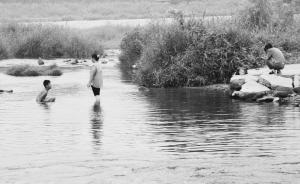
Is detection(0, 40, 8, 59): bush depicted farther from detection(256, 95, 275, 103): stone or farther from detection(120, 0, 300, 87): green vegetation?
detection(256, 95, 275, 103): stone

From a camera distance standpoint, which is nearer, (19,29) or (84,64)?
(84,64)

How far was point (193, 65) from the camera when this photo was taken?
29.2 meters

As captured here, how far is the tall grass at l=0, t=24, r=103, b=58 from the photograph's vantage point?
48.8 metres

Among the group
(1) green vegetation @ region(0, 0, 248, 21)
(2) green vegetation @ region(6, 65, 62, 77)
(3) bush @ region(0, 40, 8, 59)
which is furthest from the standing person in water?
(1) green vegetation @ region(0, 0, 248, 21)

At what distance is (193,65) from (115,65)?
15.5 metres

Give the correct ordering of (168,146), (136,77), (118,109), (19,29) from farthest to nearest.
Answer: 1. (19,29)
2. (136,77)
3. (118,109)
4. (168,146)

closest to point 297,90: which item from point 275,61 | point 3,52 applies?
point 275,61

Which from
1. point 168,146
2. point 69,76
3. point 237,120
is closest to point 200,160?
point 168,146

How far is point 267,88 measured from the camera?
24781 millimetres

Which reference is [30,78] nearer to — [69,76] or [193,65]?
[69,76]

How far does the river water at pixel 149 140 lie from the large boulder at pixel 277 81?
138cm

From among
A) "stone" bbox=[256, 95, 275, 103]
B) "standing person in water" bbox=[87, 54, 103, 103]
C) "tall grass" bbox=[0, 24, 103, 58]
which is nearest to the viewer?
"standing person in water" bbox=[87, 54, 103, 103]

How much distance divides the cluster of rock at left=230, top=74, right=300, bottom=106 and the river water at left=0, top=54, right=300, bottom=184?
67 centimetres

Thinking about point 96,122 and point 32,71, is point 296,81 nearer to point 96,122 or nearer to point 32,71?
point 96,122
